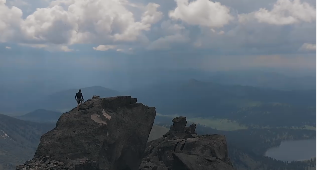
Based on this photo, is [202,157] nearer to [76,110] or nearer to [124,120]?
[124,120]

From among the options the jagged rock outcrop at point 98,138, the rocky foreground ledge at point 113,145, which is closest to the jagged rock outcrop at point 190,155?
the rocky foreground ledge at point 113,145

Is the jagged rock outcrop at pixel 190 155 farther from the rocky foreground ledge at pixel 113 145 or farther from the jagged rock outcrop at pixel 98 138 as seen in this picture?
the jagged rock outcrop at pixel 98 138

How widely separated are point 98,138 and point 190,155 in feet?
46.1

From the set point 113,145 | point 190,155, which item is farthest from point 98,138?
point 190,155

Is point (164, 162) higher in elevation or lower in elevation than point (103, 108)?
lower

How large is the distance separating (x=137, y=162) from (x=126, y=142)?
437 cm

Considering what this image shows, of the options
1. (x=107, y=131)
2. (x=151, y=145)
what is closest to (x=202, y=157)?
(x=107, y=131)

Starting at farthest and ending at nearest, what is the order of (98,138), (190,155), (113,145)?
(190,155) → (113,145) → (98,138)

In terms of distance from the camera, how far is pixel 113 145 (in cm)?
4391

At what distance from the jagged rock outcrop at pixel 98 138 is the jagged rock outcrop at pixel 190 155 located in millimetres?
4577

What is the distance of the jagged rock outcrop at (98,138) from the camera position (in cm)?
3856

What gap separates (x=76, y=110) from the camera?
47.1m

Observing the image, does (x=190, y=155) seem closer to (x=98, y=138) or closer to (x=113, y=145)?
(x=113, y=145)

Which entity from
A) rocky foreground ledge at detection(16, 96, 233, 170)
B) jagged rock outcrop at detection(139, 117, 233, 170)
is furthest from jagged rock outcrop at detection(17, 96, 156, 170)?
jagged rock outcrop at detection(139, 117, 233, 170)
